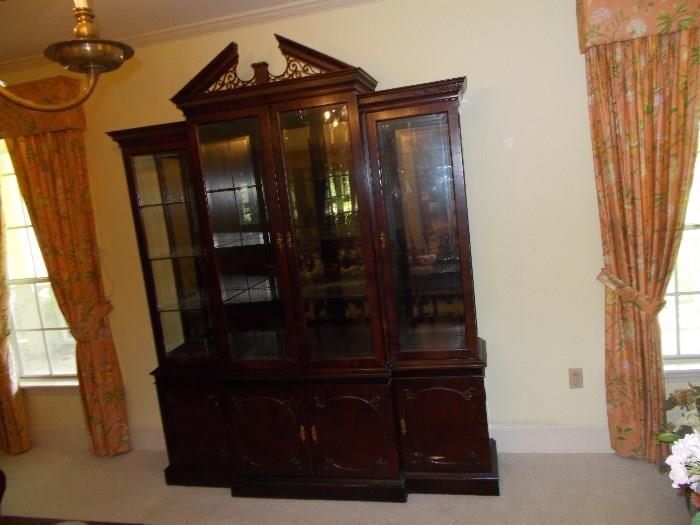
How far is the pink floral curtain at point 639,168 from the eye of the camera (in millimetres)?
2320

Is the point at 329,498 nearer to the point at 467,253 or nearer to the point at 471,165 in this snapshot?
the point at 467,253

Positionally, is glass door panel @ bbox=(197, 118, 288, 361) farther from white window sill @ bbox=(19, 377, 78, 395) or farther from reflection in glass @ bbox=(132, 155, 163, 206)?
white window sill @ bbox=(19, 377, 78, 395)

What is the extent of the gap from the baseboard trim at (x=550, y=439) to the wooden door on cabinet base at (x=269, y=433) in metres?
1.06

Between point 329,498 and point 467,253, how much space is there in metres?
1.42

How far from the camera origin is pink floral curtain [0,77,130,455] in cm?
314

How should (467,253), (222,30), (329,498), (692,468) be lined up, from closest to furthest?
(692,468)
(467,253)
(329,498)
(222,30)

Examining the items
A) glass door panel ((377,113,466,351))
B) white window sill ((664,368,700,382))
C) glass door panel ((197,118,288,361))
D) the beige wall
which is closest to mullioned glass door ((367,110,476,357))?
glass door panel ((377,113,466,351))

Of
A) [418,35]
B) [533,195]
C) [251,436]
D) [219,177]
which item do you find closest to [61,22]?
[219,177]

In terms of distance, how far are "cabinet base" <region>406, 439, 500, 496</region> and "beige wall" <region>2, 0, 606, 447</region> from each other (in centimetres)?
42

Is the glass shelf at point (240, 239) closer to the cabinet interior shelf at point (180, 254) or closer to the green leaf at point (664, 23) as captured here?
the cabinet interior shelf at point (180, 254)

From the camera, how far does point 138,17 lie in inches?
106

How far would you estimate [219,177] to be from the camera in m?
2.67

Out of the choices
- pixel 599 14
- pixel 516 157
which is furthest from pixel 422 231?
pixel 599 14

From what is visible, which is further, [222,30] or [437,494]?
[222,30]
